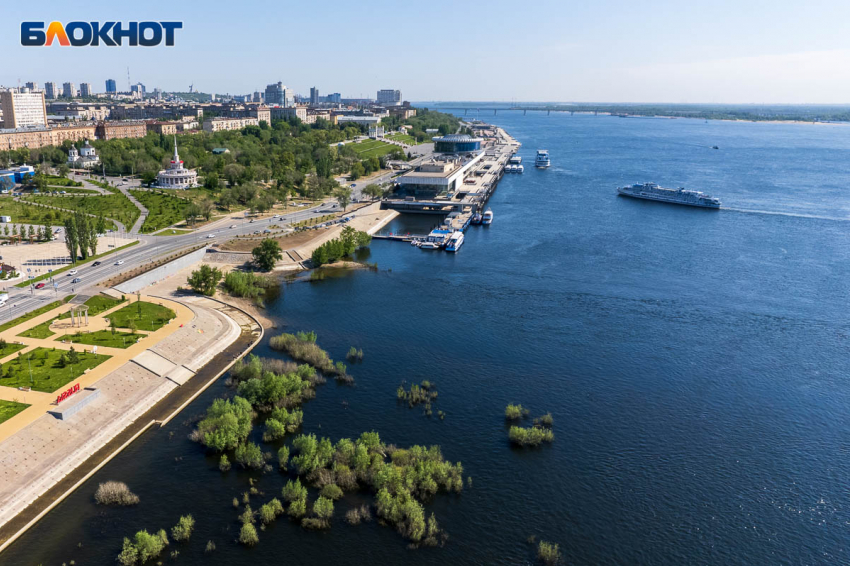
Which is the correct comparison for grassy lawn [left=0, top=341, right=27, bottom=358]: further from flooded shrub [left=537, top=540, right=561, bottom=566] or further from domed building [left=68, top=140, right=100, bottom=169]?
domed building [left=68, top=140, right=100, bottom=169]

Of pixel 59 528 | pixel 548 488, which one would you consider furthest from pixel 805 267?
pixel 59 528

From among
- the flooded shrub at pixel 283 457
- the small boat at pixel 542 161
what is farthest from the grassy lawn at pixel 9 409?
the small boat at pixel 542 161

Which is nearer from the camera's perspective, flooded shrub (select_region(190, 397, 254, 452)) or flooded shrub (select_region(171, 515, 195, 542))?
flooded shrub (select_region(171, 515, 195, 542))

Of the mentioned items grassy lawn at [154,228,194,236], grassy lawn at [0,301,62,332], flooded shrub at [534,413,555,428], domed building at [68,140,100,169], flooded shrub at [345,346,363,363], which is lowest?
flooded shrub at [534,413,555,428]

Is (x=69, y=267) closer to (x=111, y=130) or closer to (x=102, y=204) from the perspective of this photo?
(x=102, y=204)

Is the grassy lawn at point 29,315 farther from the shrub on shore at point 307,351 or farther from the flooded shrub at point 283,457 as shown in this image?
the flooded shrub at point 283,457

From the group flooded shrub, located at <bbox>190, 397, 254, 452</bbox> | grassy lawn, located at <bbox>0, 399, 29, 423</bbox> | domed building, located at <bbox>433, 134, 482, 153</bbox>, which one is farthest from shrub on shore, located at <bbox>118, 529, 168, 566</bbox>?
domed building, located at <bbox>433, 134, 482, 153</bbox>

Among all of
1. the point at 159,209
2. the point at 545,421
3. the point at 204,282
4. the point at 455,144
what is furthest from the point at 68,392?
the point at 455,144
